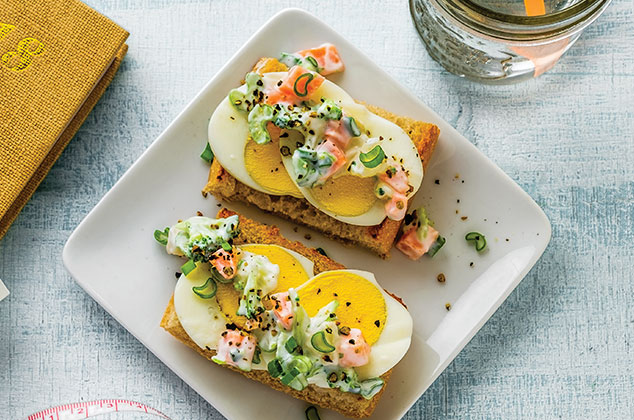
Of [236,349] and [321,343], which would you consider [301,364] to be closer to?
[321,343]

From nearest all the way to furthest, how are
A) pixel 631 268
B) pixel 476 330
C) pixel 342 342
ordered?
1. pixel 342 342
2. pixel 476 330
3. pixel 631 268

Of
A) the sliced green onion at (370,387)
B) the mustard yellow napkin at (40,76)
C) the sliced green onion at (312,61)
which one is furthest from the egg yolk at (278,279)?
the mustard yellow napkin at (40,76)

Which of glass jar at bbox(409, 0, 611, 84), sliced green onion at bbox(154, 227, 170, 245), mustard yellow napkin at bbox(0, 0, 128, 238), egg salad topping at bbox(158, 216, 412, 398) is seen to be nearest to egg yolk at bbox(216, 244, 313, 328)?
Result: egg salad topping at bbox(158, 216, 412, 398)

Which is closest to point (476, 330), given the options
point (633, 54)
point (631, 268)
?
point (631, 268)

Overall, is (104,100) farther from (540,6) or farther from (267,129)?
(540,6)

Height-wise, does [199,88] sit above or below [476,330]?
above

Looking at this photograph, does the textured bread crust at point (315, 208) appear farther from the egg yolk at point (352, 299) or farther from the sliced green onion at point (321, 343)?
the sliced green onion at point (321, 343)

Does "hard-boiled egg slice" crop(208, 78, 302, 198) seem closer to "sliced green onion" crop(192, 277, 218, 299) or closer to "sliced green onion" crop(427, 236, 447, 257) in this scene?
"sliced green onion" crop(192, 277, 218, 299)
